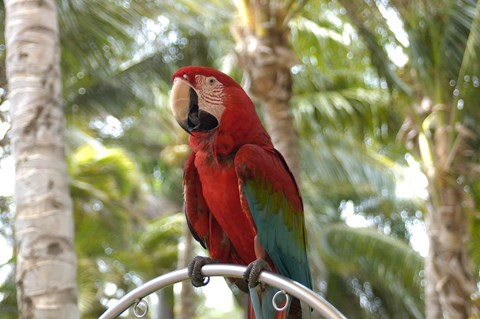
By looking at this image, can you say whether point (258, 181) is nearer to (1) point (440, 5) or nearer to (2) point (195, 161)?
(2) point (195, 161)

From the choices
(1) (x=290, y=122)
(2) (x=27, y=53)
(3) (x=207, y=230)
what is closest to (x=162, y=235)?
(1) (x=290, y=122)

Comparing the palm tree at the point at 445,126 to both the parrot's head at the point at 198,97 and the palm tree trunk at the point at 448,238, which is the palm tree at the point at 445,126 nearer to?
the palm tree trunk at the point at 448,238

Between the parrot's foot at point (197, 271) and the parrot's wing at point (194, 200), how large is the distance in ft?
0.56

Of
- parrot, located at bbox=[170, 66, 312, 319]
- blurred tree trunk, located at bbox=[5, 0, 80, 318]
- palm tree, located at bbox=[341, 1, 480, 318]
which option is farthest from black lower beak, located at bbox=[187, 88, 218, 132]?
palm tree, located at bbox=[341, 1, 480, 318]

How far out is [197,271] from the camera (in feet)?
7.23

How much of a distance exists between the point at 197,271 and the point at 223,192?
25 centimetres

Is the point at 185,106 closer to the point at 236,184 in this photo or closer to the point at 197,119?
the point at 197,119

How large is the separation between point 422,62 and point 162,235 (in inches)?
195

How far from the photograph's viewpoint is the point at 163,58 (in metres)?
8.77

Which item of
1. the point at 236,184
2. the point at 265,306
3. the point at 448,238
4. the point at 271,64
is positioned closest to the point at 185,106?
the point at 236,184

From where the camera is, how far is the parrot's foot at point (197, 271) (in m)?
2.20

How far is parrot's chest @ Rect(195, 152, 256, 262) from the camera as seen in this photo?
2.27 metres

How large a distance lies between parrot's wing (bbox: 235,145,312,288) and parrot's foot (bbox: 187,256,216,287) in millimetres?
183

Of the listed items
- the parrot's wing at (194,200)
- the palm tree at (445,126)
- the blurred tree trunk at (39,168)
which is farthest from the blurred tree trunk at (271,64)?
the parrot's wing at (194,200)
